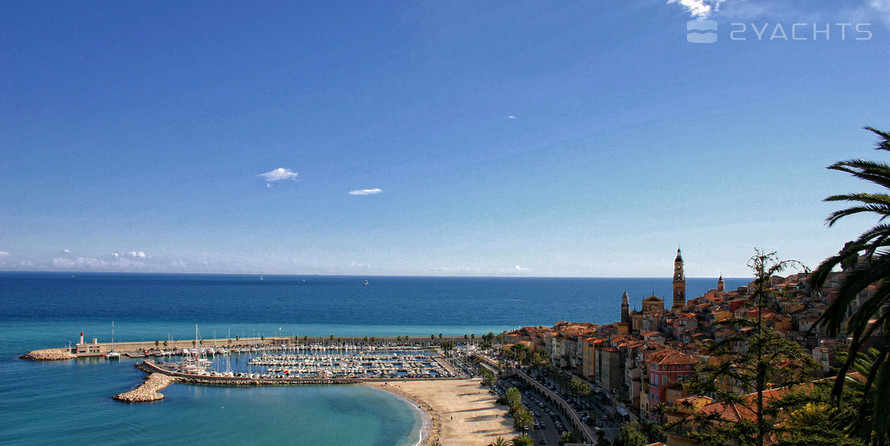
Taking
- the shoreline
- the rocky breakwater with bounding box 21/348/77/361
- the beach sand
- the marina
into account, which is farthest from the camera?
the rocky breakwater with bounding box 21/348/77/361

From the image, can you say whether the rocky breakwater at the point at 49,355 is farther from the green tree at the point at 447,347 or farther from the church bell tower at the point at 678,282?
the church bell tower at the point at 678,282

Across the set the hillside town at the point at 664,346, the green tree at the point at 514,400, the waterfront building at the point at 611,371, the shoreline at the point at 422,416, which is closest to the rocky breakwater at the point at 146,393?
the shoreline at the point at 422,416

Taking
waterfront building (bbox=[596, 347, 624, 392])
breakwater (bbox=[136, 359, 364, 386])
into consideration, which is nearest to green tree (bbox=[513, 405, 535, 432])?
waterfront building (bbox=[596, 347, 624, 392])

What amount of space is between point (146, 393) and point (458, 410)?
106 feet

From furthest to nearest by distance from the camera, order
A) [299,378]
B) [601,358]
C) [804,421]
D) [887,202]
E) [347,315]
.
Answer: [347,315] < [299,378] < [601,358] < [804,421] < [887,202]

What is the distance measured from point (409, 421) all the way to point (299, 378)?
23775 mm

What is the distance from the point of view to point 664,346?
48906 mm

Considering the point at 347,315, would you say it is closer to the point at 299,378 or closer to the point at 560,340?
the point at 299,378

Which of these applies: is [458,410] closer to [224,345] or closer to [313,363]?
[313,363]

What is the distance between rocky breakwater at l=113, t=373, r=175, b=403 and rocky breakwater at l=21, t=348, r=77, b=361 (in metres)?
25.1

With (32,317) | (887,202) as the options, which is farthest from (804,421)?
(32,317)

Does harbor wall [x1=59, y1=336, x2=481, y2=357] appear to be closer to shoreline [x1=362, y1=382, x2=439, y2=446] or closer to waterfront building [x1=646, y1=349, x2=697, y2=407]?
shoreline [x1=362, y1=382, x2=439, y2=446]

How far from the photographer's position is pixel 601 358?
2130 inches

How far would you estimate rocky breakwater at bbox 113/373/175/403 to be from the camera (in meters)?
54.3
